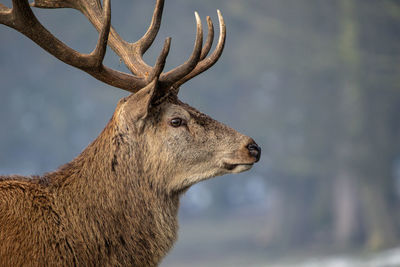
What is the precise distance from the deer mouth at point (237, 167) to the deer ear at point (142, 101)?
57 centimetres

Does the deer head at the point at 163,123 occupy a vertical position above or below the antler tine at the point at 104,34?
below

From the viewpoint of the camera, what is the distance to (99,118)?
23.7 meters

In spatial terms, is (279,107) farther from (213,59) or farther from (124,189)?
(124,189)

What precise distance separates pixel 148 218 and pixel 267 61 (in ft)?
55.4

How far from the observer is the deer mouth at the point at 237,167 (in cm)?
376

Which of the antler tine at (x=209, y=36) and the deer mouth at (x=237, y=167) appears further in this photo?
the antler tine at (x=209, y=36)

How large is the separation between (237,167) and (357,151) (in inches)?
591

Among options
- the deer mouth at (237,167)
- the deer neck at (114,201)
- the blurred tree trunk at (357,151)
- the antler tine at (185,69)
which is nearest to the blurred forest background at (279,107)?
the blurred tree trunk at (357,151)

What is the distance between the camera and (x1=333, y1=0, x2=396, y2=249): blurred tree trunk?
57.5ft

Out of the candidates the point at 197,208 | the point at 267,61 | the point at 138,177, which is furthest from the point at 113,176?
the point at 197,208

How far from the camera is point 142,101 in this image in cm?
365

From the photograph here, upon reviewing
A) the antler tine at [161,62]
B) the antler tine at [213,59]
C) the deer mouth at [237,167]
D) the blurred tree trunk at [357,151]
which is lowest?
the deer mouth at [237,167]

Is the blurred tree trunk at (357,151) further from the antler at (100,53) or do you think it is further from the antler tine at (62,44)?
the antler tine at (62,44)

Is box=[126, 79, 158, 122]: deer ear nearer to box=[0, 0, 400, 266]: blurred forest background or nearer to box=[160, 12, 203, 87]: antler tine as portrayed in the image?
box=[160, 12, 203, 87]: antler tine
